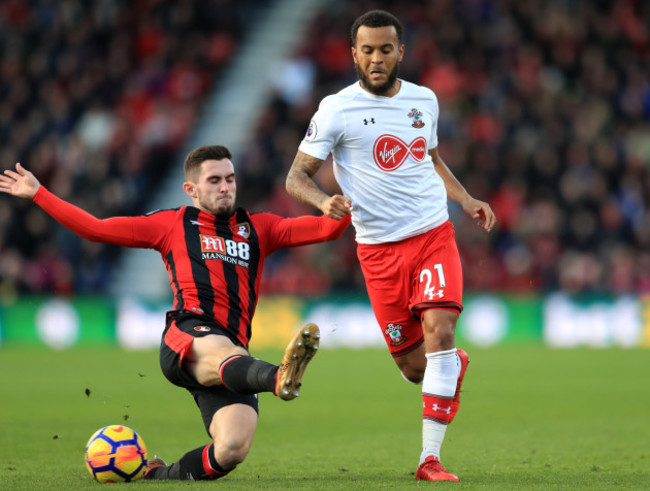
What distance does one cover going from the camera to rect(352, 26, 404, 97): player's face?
6.40 metres

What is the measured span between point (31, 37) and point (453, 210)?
969 cm

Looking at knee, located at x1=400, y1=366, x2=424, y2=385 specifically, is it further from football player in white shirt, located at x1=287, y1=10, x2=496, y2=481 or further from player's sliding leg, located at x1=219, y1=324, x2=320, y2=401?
player's sliding leg, located at x1=219, y1=324, x2=320, y2=401

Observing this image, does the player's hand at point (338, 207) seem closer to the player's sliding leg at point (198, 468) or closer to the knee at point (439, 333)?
the knee at point (439, 333)

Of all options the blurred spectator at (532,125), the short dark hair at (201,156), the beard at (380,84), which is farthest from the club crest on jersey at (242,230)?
the blurred spectator at (532,125)

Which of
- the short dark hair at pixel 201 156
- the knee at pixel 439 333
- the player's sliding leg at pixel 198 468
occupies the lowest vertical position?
the player's sliding leg at pixel 198 468

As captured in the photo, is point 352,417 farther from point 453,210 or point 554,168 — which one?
point 554,168

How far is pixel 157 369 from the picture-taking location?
14.7 m

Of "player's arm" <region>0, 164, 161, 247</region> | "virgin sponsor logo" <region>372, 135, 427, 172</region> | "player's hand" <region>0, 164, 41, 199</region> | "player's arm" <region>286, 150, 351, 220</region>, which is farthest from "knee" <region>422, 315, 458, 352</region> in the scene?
"player's hand" <region>0, 164, 41, 199</region>

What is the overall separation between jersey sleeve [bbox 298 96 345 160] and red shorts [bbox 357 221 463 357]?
72 centimetres

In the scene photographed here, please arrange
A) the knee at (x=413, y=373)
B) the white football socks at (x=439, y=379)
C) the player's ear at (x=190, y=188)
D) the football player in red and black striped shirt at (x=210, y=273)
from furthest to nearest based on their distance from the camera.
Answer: the knee at (x=413, y=373), the player's ear at (x=190, y=188), the white football socks at (x=439, y=379), the football player in red and black striped shirt at (x=210, y=273)

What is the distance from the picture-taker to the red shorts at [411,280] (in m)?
6.43

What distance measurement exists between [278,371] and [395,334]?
5.11 feet

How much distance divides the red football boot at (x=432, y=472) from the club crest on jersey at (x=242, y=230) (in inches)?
66.5

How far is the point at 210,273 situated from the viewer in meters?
6.34
